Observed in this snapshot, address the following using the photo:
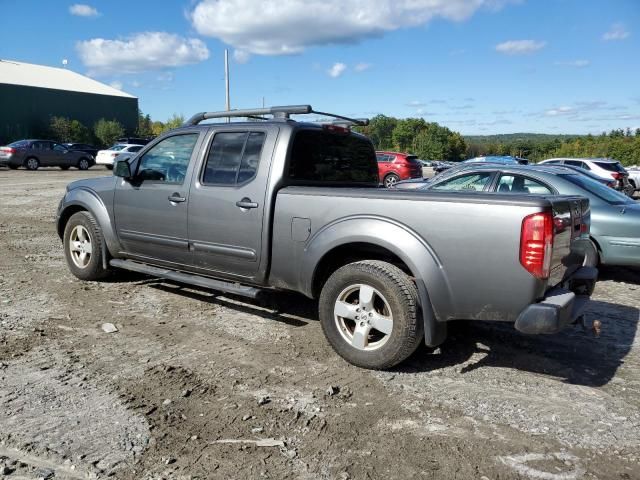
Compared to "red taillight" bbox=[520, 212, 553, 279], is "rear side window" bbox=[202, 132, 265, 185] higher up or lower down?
higher up

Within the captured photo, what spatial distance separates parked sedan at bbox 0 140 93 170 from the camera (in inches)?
1063

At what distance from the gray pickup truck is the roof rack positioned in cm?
2

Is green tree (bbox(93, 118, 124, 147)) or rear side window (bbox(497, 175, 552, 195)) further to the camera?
green tree (bbox(93, 118, 124, 147))

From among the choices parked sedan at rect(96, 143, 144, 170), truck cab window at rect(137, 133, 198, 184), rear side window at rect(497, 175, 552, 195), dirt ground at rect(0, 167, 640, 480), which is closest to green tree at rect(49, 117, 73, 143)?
parked sedan at rect(96, 143, 144, 170)

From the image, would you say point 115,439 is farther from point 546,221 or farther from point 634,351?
point 634,351

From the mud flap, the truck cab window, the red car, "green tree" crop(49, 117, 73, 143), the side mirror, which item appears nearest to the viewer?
the mud flap

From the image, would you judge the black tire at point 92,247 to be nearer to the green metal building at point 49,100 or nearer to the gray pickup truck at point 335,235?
the gray pickup truck at point 335,235

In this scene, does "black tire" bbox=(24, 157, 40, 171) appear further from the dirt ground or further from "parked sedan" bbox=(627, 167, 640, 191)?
"parked sedan" bbox=(627, 167, 640, 191)

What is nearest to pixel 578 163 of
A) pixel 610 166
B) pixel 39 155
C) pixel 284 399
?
pixel 610 166

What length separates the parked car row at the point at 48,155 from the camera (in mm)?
27094

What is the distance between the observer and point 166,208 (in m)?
5.21

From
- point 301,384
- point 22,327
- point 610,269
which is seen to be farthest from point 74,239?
point 610,269

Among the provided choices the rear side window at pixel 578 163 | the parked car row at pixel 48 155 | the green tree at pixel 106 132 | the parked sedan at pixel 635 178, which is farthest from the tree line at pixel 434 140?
the parked sedan at pixel 635 178

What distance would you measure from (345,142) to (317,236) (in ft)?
4.91
